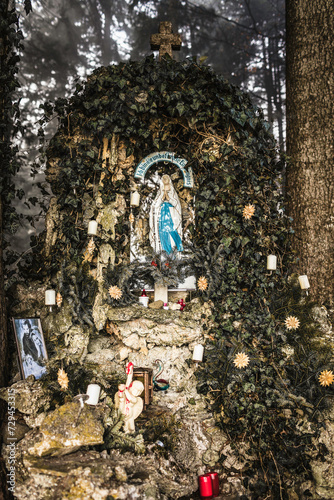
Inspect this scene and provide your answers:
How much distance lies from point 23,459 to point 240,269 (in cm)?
285

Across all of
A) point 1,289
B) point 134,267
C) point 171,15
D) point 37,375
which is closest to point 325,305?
point 134,267

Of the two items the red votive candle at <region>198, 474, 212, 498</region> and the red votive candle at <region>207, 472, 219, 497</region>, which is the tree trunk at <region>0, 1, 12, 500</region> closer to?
the red votive candle at <region>198, 474, 212, 498</region>

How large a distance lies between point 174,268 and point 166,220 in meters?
0.65

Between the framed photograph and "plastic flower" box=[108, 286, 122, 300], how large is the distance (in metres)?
0.85

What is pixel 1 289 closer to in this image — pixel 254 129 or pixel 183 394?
pixel 183 394

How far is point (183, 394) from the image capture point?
13.9ft

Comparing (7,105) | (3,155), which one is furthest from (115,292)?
(7,105)

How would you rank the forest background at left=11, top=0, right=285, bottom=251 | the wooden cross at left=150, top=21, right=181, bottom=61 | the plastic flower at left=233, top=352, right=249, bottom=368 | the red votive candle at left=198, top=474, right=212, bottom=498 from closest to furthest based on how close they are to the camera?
1. the red votive candle at left=198, top=474, right=212, bottom=498
2. the plastic flower at left=233, top=352, right=249, bottom=368
3. the wooden cross at left=150, top=21, right=181, bottom=61
4. the forest background at left=11, top=0, right=285, bottom=251

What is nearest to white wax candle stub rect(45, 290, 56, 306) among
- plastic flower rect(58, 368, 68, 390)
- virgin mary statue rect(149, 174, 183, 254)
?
plastic flower rect(58, 368, 68, 390)

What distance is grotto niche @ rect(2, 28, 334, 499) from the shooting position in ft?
12.7

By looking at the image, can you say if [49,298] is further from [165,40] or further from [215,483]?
[165,40]

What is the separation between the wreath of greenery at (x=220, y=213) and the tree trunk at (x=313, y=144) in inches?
19.1

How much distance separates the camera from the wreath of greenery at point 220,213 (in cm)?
396

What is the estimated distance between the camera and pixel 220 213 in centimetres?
442
